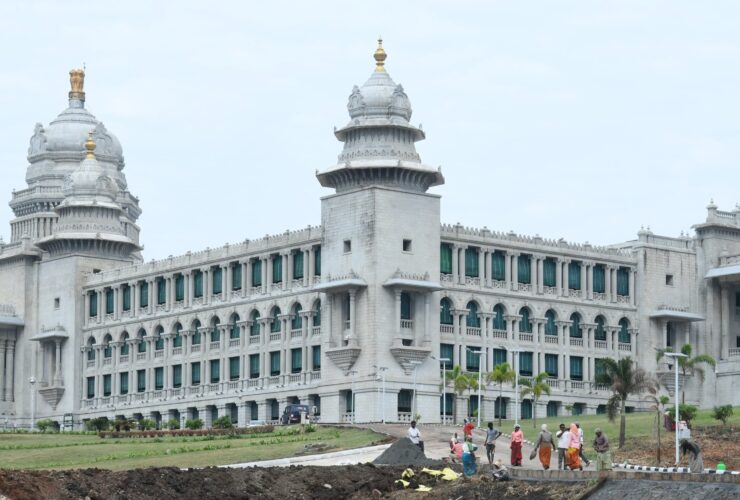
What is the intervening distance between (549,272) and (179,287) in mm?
25356

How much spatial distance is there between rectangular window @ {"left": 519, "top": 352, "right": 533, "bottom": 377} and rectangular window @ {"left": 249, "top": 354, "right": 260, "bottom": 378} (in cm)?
1653

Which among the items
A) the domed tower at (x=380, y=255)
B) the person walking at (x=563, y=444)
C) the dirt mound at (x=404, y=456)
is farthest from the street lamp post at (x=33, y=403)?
the person walking at (x=563, y=444)

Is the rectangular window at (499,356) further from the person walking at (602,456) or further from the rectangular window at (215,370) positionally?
the person walking at (602,456)

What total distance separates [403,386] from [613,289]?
66.5 ft

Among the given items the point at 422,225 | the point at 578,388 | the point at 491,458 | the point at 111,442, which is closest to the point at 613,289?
the point at 578,388

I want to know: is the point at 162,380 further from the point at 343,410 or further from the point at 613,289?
the point at 613,289

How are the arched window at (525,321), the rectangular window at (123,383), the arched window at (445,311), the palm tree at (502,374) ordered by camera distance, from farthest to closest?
1. the rectangular window at (123,383)
2. the arched window at (525,321)
3. the arched window at (445,311)
4. the palm tree at (502,374)

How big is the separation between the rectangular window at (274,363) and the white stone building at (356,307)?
137mm

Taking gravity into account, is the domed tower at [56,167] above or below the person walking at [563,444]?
above

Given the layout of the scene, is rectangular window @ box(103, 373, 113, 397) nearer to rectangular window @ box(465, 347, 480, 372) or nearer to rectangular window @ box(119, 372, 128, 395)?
rectangular window @ box(119, 372, 128, 395)

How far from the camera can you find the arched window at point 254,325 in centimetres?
12611

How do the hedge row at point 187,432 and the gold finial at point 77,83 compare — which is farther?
the gold finial at point 77,83

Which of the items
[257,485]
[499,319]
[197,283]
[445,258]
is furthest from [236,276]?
[257,485]

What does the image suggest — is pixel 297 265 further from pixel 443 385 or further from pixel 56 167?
pixel 56 167
